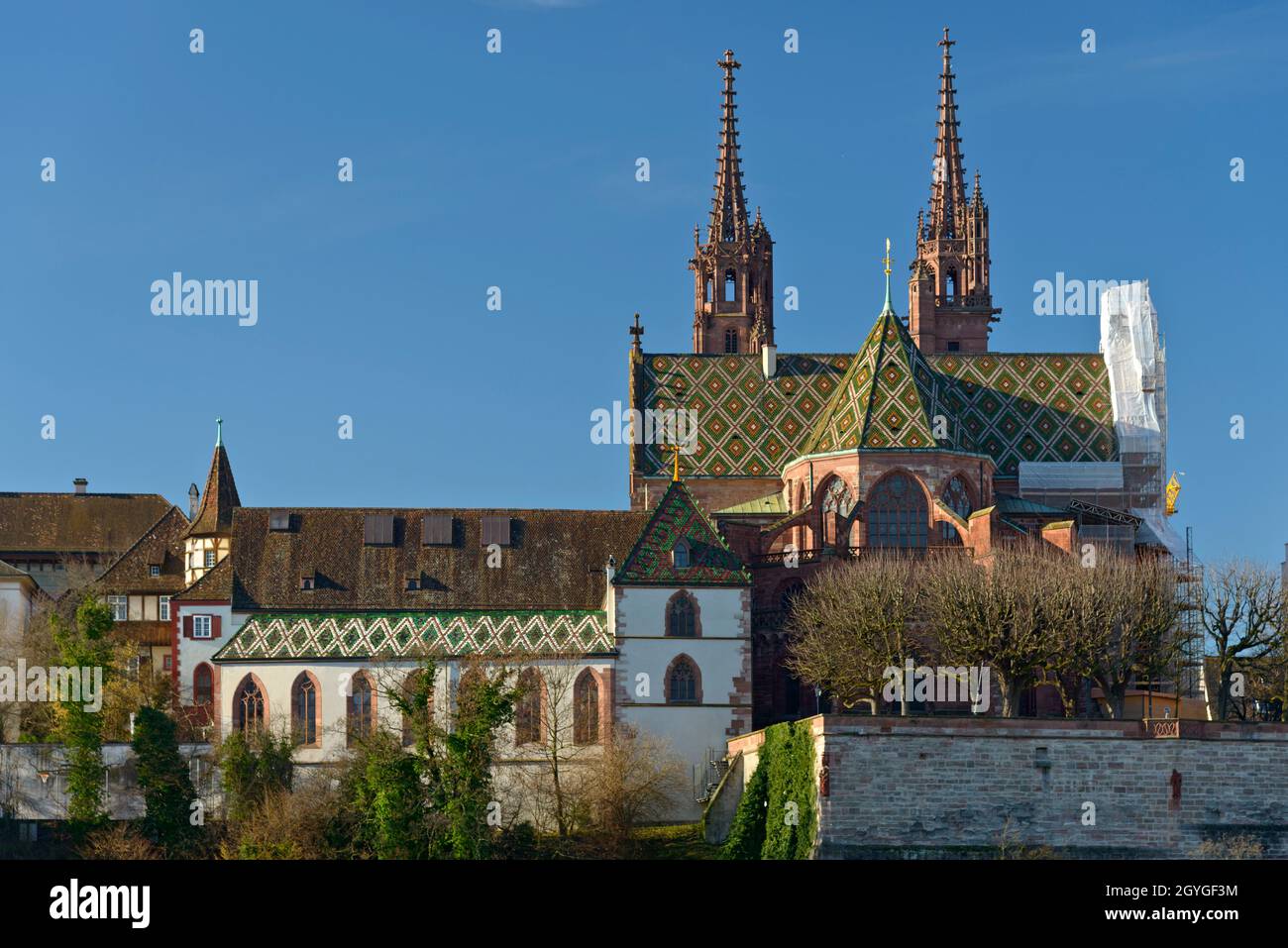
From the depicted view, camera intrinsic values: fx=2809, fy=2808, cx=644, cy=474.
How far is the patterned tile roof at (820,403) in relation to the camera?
4149 inches

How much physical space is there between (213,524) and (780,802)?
29.8 m

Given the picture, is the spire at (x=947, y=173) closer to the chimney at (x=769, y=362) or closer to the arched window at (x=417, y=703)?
the chimney at (x=769, y=362)

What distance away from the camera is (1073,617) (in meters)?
84.9

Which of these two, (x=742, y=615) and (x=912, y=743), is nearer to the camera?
(x=912, y=743)

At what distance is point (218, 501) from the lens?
102 m

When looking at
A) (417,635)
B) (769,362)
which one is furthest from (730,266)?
(417,635)

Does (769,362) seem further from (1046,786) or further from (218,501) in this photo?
(1046,786)

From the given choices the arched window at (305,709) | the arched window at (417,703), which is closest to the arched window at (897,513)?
the arched window at (417,703)

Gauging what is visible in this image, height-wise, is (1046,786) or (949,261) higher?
(949,261)

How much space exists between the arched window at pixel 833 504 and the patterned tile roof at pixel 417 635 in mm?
8440

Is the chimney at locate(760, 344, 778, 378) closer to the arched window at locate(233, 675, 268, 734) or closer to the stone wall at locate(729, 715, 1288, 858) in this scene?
the arched window at locate(233, 675, 268, 734)
